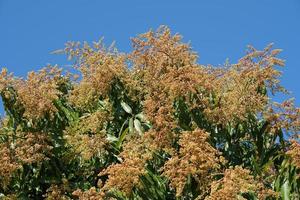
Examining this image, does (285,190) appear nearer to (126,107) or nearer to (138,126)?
(138,126)

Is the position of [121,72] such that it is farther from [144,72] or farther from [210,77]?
[210,77]

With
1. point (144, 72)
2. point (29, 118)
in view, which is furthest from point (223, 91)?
point (29, 118)

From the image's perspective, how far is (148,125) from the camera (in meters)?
4.74

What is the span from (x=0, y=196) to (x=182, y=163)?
1.43m

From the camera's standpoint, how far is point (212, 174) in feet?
12.4

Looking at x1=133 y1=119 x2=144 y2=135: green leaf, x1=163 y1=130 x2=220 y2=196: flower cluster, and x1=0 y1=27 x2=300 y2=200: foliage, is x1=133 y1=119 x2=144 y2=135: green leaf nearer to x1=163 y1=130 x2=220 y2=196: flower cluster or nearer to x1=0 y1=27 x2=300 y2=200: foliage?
x1=0 y1=27 x2=300 y2=200: foliage

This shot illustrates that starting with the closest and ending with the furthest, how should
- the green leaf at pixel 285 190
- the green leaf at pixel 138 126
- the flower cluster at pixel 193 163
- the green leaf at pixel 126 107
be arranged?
the flower cluster at pixel 193 163
the green leaf at pixel 285 190
the green leaf at pixel 138 126
the green leaf at pixel 126 107

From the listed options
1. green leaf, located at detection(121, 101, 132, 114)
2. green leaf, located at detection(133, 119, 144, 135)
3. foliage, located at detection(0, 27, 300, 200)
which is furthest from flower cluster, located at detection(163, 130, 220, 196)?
green leaf, located at detection(121, 101, 132, 114)

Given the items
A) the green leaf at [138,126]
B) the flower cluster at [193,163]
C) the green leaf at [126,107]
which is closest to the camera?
the flower cluster at [193,163]

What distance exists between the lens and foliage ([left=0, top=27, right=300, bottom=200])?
407 centimetres

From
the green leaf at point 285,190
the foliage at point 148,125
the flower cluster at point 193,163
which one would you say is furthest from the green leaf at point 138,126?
the green leaf at point 285,190

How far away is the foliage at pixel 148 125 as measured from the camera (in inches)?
160

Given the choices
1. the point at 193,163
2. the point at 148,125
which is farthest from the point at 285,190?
the point at 148,125

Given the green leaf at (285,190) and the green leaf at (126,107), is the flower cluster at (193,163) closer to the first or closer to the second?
the green leaf at (285,190)
